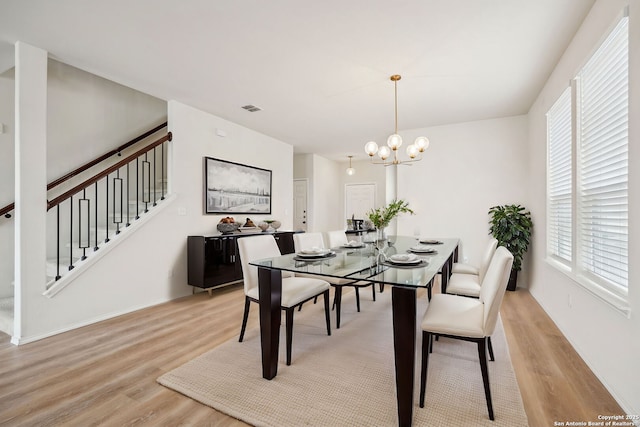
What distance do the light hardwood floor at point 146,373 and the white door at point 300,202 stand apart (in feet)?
15.3

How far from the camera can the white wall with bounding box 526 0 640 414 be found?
5.40 ft

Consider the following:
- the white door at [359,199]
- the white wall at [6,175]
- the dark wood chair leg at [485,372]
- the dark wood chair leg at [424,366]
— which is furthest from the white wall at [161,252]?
the white door at [359,199]

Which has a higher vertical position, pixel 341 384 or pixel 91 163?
pixel 91 163

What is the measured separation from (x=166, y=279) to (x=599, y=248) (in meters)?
4.42

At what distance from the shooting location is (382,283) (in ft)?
5.40

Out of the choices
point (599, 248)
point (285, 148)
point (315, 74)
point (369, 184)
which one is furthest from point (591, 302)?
point (369, 184)

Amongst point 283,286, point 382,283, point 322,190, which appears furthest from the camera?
point 322,190

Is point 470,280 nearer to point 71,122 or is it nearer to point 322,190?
point 71,122

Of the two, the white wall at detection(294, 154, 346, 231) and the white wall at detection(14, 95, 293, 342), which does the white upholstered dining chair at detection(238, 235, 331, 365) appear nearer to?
the white wall at detection(14, 95, 293, 342)

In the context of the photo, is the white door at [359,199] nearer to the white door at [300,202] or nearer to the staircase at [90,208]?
the white door at [300,202]

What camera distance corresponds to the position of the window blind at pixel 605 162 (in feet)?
6.15

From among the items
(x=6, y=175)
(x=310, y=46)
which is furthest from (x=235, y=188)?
(x=310, y=46)

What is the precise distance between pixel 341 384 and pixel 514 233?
3.54 meters

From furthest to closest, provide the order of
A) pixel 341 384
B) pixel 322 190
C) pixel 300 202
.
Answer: pixel 322 190 < pixel 300 202 < pixel 341 384
